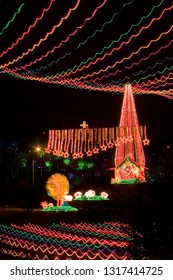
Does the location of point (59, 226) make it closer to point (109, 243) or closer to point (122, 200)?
point (109, 243)

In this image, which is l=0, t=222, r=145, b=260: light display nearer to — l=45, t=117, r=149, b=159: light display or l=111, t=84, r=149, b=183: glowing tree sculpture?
l=45, t=117, r=149, b=159: light display

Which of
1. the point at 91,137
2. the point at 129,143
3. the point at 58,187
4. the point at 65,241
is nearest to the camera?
the point at 65,241

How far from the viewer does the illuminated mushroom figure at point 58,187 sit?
21445mm

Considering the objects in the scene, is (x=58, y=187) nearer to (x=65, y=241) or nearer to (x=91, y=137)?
(x=91, y=137)

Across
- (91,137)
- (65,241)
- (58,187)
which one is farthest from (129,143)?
(65,241)

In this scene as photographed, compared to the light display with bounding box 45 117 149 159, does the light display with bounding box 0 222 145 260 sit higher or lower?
lower

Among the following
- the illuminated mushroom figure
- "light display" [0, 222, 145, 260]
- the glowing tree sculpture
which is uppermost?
the glowing tree sculpture

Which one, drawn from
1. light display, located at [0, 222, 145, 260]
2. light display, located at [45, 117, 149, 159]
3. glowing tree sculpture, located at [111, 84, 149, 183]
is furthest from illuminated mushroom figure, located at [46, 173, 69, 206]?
light display, located at [0, 222, 145, 260]

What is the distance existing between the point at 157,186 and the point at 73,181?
31.6 meters

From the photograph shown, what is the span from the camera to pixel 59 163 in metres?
35.4

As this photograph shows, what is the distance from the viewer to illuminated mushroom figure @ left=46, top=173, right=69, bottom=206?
70.4ft

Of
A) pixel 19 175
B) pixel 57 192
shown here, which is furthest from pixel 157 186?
pixel 19 175

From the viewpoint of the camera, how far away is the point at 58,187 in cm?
2147

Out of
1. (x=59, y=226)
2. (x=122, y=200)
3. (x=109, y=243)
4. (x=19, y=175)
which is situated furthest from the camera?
(x=19, y=175)
